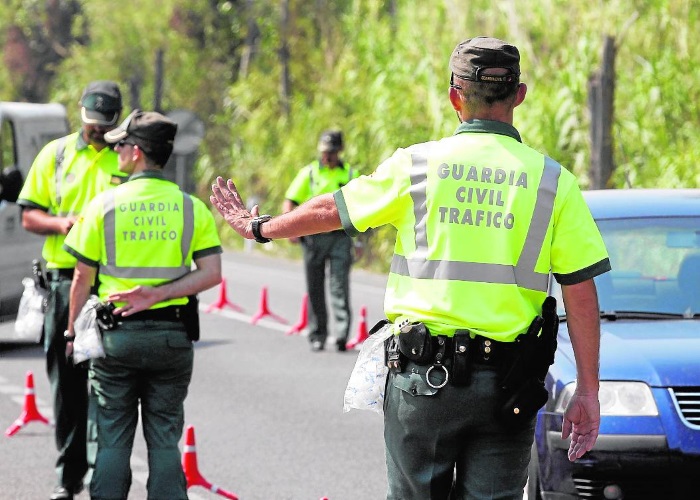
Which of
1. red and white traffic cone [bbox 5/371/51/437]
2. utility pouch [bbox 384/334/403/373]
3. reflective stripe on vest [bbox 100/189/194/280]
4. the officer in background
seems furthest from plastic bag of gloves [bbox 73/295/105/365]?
the officer in background

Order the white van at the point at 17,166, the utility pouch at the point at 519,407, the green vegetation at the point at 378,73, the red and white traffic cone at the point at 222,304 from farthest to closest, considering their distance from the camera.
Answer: the green vegetation at the point at 378,73, the red and white traffic cone at the point at 222,304, the white van at the point at 17,166, the utility pouch at the point at 519,407

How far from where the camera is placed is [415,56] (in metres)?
27.1

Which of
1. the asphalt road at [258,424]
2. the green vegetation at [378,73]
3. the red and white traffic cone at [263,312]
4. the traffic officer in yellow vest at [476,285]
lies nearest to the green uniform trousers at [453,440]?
the traffic officer in yellow vest at [476,285]

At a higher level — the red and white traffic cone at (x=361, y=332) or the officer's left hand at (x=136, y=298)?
the officer's left hand at (x=136, y=298)

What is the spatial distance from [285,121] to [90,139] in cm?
2473

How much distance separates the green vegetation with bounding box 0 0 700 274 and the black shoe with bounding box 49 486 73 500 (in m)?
5.97

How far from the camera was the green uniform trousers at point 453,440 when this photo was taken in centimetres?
454

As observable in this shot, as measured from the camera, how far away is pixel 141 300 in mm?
6812

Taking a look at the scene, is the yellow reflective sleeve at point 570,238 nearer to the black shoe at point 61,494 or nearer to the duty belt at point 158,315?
the duty belt at point 158,315

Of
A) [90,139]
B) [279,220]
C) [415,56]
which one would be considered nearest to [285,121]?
[415,56]

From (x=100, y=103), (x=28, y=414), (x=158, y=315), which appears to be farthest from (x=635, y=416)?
(x=28, y=414)

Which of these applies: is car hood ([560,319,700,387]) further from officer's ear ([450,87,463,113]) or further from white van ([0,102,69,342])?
white van ([0,102,69,342])

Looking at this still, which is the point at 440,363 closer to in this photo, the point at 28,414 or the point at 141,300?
the point at 141,300

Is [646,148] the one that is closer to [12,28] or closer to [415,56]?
[415,56]
